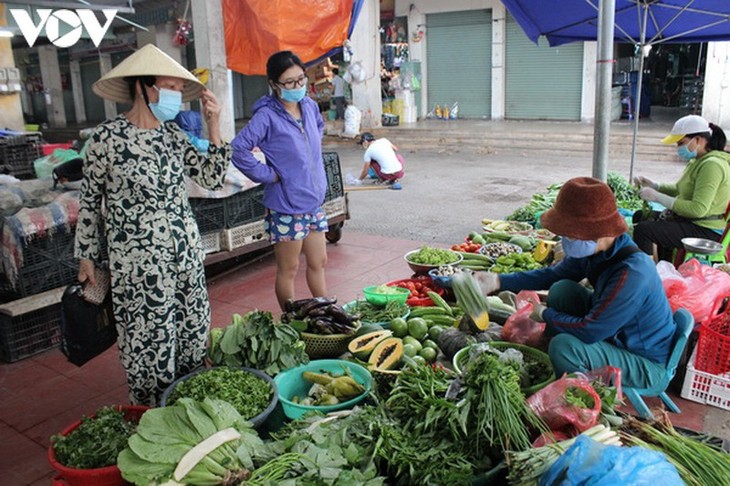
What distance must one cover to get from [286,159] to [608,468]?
2.88 metres

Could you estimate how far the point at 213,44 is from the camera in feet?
21.4

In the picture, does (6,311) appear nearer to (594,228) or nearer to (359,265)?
(359,265)

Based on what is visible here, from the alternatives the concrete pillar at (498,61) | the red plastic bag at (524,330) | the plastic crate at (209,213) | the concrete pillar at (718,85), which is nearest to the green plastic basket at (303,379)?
the red plastic bag at (524,330)

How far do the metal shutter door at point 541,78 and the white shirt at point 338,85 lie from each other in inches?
192

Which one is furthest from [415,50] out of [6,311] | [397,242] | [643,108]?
[6,311]

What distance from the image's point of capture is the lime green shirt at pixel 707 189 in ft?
14.9

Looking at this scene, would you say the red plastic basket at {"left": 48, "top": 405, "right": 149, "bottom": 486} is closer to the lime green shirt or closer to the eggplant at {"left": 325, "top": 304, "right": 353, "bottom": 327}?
the eggplant at {"left": 325, "top": 304, "right": 353, "bottom": 327}

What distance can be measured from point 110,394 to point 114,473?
157 centimetres

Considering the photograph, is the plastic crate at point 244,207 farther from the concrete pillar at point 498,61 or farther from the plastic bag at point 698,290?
the concrete pillar at point 498,61

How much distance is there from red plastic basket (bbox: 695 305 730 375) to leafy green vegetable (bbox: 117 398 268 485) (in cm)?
248

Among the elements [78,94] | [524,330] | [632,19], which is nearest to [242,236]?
[524,330]

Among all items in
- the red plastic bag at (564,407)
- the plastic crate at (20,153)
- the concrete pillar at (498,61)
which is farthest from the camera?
the concrete pillar at (498,61)

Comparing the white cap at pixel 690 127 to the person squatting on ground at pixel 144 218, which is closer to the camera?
→ the person squatting on ground at pixel 144 218

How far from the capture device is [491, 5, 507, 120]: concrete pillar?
1698 centimetres
